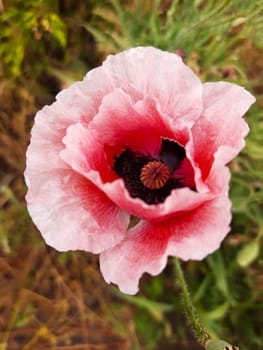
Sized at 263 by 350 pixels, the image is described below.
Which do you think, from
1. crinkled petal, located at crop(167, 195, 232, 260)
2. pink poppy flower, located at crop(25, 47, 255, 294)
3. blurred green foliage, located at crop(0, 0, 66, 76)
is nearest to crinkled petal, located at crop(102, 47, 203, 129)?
pink poppy flower, located at crop(25, 47, 255, 294)

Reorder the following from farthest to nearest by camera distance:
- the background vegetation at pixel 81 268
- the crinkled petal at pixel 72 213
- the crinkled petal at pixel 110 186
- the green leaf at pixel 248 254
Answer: the background vegetation at pixel 81 268, the green leaf at pixel 248 254, the crinkled petal at pixel 72 213, the crinkled petal at pixel 110 186

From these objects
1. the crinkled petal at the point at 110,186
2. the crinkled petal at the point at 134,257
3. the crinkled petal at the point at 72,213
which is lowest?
the crinkled petal at the point at 134,257

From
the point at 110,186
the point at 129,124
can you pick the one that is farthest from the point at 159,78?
the point at 110,186

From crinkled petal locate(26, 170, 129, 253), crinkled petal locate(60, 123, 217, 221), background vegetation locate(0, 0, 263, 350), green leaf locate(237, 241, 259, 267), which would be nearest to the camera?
crinkled petal locate(60, 123, 217, 221)

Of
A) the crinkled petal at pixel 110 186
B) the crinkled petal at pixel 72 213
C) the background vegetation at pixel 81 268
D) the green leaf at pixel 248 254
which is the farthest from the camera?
the background vegetation at pixel 81 268

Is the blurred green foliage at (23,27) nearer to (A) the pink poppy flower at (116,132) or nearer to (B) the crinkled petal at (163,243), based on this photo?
(A) the pink poppy flower at (116,132)

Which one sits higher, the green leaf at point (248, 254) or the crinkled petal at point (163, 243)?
the crinkled petal at point (163, 243)

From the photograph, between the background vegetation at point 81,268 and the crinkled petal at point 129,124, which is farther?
the background vegetation at point 81,268

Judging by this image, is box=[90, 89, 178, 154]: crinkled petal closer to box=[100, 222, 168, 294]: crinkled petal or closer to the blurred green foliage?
box=[100, 222, 168, 294]: crinkled petal

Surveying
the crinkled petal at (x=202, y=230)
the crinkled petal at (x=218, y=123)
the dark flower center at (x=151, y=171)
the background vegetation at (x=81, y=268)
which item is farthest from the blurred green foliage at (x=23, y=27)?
the crinkled petal at (x=202, y=230)

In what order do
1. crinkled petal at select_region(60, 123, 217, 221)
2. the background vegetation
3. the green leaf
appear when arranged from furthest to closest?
the background vegetation → the green leaf → crinkled petal at select_region(60, 123, 217, 221)
